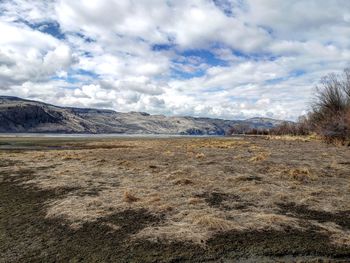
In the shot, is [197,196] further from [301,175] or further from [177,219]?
[301,175]

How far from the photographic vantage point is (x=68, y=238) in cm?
985

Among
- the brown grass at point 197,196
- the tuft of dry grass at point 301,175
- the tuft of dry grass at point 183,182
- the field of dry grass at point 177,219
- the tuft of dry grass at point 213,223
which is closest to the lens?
the field of dry grass at point 177,219

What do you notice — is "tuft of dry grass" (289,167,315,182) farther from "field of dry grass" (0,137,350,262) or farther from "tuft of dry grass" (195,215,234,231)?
"tuft of dry grass" (195,215,234,231)

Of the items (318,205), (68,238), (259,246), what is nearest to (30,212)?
(68,238)

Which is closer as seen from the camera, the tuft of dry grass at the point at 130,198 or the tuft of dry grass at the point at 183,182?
the tuft of dry grass at the point at 130,198

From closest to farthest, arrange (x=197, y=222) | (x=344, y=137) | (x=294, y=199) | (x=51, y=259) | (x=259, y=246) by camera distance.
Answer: (x=51, y=259)
(x=259, y=246)
(x=197, y=222)
(x=294, y=199)
(x=344, y=137)

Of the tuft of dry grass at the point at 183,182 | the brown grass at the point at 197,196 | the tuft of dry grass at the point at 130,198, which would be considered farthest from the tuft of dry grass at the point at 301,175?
the tuft of dry grass at the point at 130,198

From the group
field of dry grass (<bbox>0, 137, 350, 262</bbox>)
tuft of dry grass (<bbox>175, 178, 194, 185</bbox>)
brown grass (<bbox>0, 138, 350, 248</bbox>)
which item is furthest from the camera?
tuft of dry grass (<bbox>175, 178, 194, 185</bbox>)

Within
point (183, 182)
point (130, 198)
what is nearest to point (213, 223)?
point (130, 198)

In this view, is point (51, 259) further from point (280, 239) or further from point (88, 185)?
point (88, 185)

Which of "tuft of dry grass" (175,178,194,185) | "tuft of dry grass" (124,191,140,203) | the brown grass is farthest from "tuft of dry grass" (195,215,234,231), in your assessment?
"tuft of dry grass" (175,178,194,185)

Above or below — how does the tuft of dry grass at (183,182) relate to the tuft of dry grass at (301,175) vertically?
below

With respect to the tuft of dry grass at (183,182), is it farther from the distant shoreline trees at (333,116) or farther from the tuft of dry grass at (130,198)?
the distant shoreline trees at (333,116)

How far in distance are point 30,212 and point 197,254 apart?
23.2 feet
